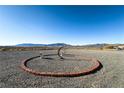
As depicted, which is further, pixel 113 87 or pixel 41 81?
pixel 41 81
